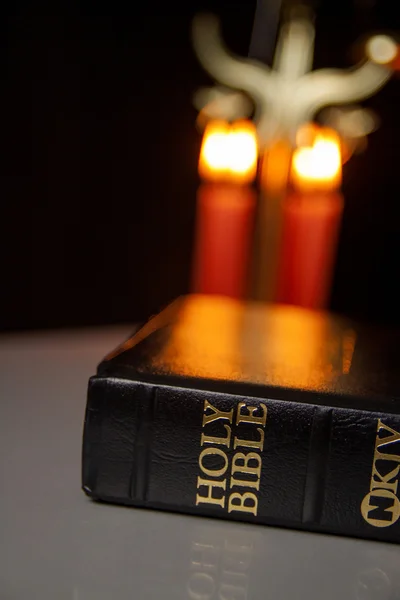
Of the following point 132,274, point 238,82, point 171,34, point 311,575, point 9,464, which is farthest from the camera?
point 132,274

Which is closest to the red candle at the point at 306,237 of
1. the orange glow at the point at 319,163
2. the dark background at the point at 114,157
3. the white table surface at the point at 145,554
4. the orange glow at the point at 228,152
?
the orange glow at the point at 319,163

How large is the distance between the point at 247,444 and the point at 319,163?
1100 millimetres

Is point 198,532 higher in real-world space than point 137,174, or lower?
lower

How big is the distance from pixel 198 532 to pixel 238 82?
50.3 inches

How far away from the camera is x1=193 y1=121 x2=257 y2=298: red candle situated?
1686 millimetres

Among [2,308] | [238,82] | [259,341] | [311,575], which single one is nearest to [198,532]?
[311,575]

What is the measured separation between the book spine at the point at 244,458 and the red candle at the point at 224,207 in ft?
3.64

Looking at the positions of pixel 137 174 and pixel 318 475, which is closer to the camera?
pixel 318 475

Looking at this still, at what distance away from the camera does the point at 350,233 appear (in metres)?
2.45

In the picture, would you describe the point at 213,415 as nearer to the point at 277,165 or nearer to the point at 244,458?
the point at 244,458

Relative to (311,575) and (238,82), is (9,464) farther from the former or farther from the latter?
(238,82)

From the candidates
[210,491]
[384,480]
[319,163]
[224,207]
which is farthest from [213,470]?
[224,207]

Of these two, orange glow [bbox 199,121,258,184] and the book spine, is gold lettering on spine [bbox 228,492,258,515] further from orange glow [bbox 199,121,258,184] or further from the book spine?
orange glow [bbox 199,121,258,184]

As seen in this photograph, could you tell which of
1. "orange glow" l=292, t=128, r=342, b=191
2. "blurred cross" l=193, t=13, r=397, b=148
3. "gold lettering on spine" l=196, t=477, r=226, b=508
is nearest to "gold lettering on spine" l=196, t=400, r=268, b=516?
"gold lettering on spine" l=196, t=477, r=226, b=508
